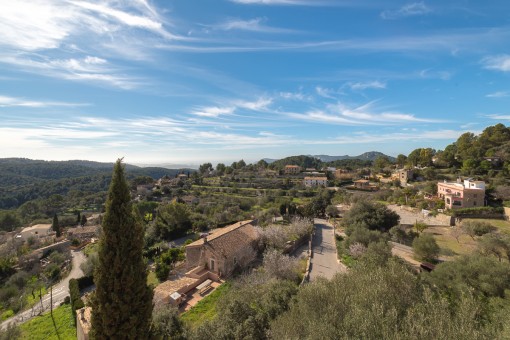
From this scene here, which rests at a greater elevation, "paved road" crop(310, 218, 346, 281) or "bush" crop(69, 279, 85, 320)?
"paved road" crop(310, 218, 346, 281)

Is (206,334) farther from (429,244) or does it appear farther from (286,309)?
(429,244)

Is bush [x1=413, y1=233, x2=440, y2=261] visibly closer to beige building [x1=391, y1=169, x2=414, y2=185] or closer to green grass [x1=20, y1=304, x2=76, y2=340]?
green grass [x1=20, y1=304, x2=76, y2=340]

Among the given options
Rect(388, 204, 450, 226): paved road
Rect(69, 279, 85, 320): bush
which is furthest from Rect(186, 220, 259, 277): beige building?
Rect(388, 204, 450, 226): paved road

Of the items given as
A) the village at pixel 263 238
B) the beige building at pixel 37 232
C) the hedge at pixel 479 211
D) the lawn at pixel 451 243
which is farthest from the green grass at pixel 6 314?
the hedge at pixel 479 211

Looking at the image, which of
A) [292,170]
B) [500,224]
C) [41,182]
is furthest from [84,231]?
[41,182]

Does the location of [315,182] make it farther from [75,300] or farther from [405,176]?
[75,300]

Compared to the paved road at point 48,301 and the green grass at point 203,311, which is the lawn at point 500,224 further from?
the paved road at point 48,301
